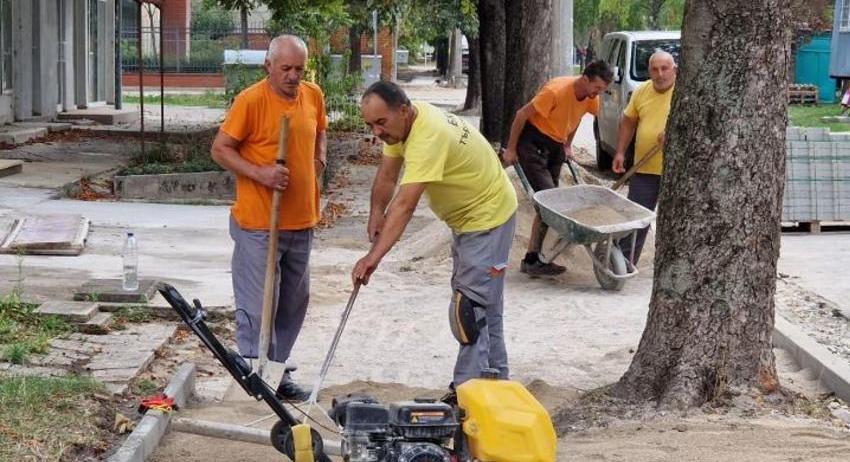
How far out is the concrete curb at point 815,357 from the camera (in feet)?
25.2

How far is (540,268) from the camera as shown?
11.6 meters

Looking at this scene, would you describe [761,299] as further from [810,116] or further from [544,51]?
[810,116]

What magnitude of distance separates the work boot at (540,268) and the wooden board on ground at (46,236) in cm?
373

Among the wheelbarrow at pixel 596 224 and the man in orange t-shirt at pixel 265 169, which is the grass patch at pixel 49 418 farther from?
the wheelbarrow at pixel 596 224

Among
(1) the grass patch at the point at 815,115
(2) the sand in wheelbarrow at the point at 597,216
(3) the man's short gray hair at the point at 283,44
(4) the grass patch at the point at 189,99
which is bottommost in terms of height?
(4) the grass patch at the point at 189,99

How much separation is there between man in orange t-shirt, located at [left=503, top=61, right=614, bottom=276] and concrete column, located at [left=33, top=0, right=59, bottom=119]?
16.4 m

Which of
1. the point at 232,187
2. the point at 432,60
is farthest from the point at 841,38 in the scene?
the point at 432,60

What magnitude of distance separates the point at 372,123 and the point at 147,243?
6.81 meters

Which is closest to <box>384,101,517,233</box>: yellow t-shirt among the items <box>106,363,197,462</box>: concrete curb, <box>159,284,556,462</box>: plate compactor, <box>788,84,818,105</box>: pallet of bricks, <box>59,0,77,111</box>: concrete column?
Answer: <box>106,363,197,462</box>: concrete curb

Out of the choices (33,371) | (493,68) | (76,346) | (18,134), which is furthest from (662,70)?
(493,68)

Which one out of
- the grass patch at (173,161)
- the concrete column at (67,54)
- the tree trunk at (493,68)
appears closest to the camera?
the grass patch at (173,161)

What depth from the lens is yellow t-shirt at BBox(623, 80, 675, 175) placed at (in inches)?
432

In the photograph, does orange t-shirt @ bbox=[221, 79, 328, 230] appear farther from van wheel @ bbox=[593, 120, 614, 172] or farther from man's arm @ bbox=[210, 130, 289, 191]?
van wheel @ bbox=[593, 120, 614, 172]

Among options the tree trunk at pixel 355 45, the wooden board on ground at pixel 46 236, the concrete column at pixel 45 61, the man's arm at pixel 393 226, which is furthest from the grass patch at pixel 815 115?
the man's arm at pixel 393 226
